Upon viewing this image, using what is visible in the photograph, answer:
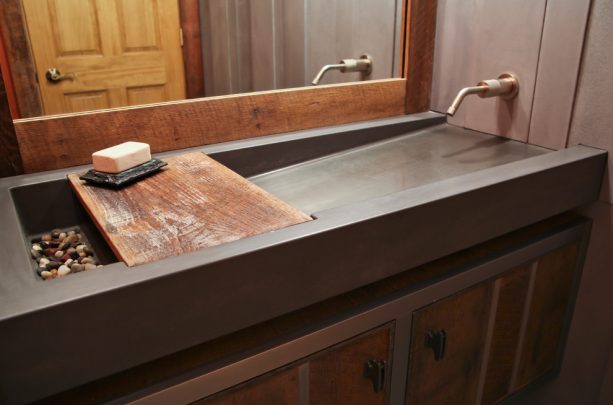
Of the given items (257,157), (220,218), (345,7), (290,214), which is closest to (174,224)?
(220,218)

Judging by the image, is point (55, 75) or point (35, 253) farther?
point (55, 75)

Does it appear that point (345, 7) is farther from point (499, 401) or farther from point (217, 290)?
point (499, 401)

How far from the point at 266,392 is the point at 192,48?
75 cm

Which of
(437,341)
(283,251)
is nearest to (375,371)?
(437,341)

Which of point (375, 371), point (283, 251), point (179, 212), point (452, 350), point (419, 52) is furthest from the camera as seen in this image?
point (419, 52)

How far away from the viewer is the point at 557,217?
1.24 m

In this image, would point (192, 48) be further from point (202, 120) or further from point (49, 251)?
point (49, 251)

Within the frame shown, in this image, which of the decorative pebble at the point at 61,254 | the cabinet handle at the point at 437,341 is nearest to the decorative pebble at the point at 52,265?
the decorative pebble at the point at 61,254

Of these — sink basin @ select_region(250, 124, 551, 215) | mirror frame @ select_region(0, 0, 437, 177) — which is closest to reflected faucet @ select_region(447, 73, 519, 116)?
sink basin @ select_region(250, 124, 551, 215)

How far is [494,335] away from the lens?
3.84ft

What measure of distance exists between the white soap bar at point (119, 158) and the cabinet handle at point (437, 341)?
0.68m

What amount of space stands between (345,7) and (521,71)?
49 cm

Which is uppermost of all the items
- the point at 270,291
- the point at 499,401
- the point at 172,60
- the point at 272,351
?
the point at 172,60

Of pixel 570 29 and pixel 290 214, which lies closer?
pixel 290 214
